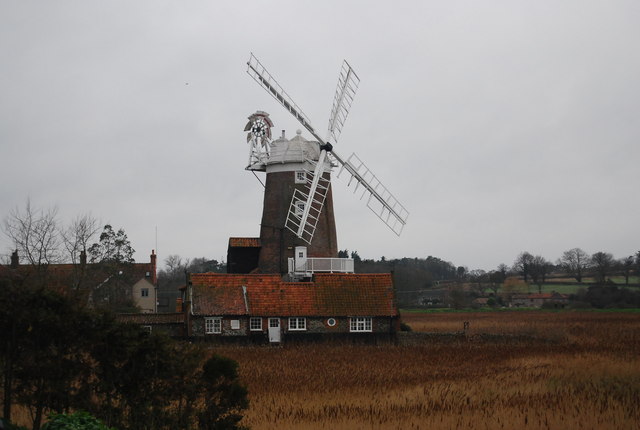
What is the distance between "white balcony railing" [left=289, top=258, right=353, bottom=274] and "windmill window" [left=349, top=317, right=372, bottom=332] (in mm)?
3442

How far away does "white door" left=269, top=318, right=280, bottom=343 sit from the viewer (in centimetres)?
3759

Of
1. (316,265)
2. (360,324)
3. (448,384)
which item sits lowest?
(448,384)

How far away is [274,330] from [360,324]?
4.10 m

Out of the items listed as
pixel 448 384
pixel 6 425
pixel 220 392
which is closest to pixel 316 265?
pixel 448 384

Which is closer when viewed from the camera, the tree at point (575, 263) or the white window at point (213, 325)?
the white window at point (213, 325)

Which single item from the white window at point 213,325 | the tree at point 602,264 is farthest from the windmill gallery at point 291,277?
the tree at point 602,264

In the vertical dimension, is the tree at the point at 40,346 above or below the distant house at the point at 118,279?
below

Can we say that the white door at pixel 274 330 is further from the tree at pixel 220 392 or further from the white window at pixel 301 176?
the tree at pixel 220 392

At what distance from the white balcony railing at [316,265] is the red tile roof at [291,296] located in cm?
88

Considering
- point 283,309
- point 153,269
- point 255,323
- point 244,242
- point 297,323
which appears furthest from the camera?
point 153,269

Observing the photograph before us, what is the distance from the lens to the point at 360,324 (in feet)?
126

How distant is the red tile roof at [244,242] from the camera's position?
140ft

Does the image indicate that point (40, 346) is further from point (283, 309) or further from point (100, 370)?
point (283, 309)

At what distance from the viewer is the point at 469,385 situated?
879 inches
